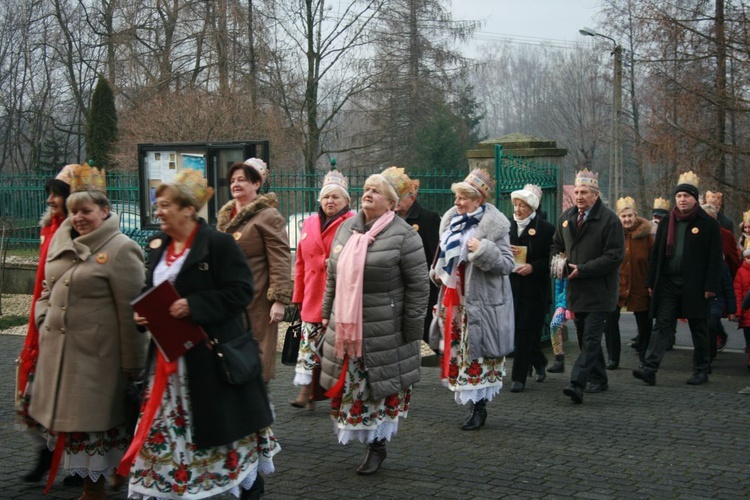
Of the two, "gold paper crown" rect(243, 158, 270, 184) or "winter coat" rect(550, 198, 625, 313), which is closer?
"gold paper crown" rect(243, 158, 270, 184)

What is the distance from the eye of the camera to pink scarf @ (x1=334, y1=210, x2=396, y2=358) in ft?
20.2

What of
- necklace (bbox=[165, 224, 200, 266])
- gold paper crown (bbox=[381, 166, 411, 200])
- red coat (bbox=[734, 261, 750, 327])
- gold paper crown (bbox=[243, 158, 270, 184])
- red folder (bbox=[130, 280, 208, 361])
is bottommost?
red coat (bbox=[734, 261, 750, 327])

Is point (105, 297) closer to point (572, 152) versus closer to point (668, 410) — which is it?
point (668, 410)

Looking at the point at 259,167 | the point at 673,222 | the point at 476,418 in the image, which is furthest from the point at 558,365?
the point at 259,167

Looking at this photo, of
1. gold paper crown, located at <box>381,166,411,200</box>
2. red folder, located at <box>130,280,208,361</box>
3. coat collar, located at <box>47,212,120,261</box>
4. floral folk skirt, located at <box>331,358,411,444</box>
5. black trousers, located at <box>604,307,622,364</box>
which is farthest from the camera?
black trousers, located at <box>604,307,622,364</box>

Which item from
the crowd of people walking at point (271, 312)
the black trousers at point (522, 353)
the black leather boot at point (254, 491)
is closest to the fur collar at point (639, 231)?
the crowd of people walking at point (271, 312)

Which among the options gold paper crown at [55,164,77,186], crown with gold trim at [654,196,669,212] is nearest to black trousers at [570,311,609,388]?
crown with gold trim at [654,196,669,212]

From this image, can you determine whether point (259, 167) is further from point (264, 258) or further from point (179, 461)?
point (179, 461)

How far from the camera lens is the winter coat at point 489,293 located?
756 cm

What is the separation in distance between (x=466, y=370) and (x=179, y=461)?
10.2 feet

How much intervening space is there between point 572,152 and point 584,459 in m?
54.1

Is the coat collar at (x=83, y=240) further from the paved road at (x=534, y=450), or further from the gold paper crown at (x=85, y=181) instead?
the paved road at (x=534, y=450)

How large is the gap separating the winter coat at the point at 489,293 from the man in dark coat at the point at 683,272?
237cm

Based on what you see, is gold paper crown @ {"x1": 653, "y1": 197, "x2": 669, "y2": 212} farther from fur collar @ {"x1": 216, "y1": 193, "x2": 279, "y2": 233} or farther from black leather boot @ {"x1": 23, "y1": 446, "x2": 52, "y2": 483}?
black leather boot @ {"x1": 23, "y1": 446, "x2": 52, "y2": 483}
